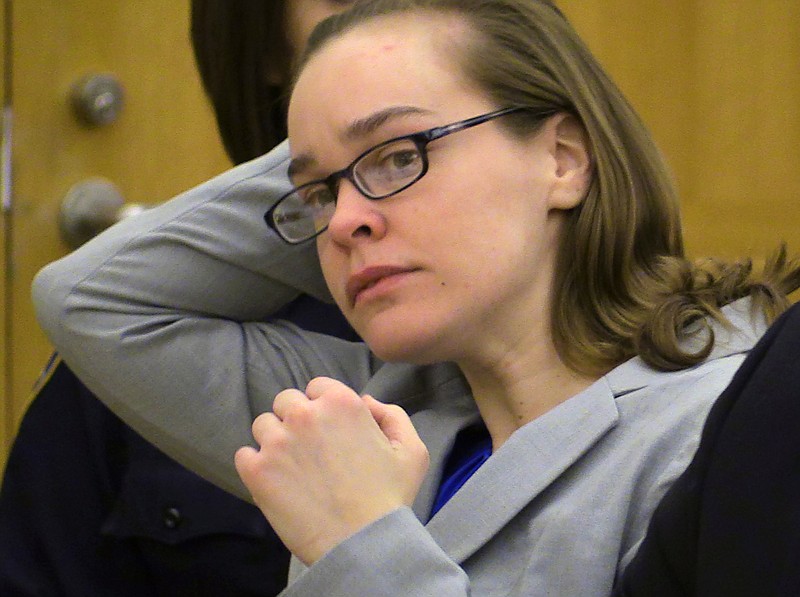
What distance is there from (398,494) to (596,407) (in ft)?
0.68

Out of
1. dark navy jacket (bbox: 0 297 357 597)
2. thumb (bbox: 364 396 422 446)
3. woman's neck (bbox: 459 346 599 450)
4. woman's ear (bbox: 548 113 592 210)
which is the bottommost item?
dark navy jacket (bbox: 0 297 357 597)

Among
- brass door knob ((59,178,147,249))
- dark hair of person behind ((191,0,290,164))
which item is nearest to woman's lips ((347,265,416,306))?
dark hair of person behind ((191,0,290,164))

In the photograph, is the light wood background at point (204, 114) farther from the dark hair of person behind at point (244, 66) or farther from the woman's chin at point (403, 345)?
the woman's chin at point (403, 345)

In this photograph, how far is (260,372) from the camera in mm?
1092

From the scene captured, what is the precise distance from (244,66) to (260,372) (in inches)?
13.2

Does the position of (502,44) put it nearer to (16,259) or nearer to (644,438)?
(644,438)

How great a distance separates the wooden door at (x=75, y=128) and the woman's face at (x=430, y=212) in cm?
90

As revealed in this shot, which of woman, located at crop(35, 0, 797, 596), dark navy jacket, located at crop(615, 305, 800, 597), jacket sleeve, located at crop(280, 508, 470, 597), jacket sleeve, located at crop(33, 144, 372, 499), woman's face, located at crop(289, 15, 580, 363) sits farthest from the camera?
jacket sleeve, located at crop(33, 144, 372, 499)

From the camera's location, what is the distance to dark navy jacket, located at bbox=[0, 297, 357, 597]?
119 cm

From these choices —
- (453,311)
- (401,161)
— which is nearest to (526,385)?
(453,311)

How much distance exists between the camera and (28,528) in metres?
1.25

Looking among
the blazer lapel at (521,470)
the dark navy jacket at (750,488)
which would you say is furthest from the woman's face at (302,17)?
the dark navy jacket at (750,488)

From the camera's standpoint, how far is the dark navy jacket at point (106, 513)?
1.19m

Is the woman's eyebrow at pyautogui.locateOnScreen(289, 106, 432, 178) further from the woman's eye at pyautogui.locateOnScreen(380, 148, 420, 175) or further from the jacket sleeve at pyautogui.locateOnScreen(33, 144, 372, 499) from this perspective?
the jacket sleeve at pyautogui.locateOnScreen(33, 144, 372, 499)
